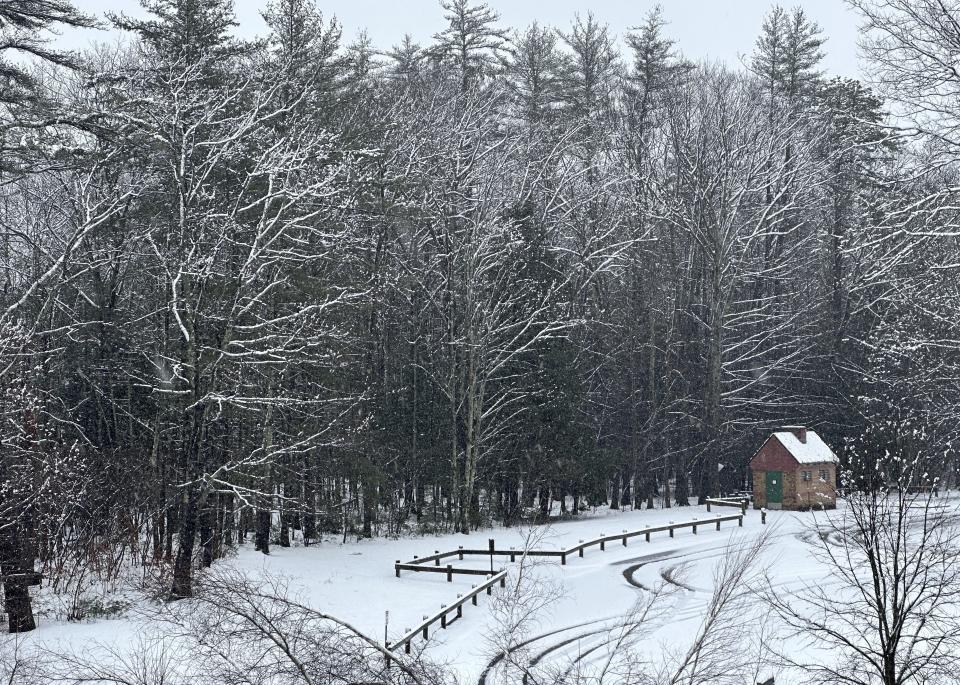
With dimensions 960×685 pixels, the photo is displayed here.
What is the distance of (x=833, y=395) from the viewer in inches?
1796

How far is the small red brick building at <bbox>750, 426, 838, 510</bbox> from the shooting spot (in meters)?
39.4

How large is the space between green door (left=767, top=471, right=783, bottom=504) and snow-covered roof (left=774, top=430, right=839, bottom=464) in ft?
3.57

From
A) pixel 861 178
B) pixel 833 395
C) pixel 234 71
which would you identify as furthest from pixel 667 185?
pixel 234 71

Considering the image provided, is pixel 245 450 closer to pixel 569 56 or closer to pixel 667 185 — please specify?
pixel 667 185

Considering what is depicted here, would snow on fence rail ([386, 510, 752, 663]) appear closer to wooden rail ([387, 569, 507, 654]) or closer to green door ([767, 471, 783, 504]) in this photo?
wooden rail ([387, 569, 507, 654])

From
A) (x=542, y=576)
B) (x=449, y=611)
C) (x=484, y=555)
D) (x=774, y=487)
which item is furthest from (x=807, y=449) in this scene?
(x=449, y=611)

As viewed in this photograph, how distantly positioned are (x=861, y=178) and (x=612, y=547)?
2367 centimetres

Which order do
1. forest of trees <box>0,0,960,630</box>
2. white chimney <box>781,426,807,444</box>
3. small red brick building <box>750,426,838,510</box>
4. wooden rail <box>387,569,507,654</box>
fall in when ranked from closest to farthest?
1. wooden rail <box>387,569,507,654</box>
2. forest of trees <box>0,0,960,630</box>
3. small red brick building <box>750,426,838,510</box>
4. white chimney <box>781,426,807,444</box>

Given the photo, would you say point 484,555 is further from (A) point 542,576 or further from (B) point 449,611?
(B) point 449,611

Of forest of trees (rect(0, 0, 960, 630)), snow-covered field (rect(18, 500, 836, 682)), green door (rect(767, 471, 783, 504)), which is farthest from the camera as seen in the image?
green door (rect(767, 471, 783, 504))

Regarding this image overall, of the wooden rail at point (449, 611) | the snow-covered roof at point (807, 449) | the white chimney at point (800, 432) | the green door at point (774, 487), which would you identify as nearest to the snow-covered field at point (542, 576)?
the wooden rail at point (449, 611)

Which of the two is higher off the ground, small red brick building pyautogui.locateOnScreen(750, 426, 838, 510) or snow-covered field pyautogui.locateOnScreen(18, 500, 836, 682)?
small red brick building pyautogui.locateOnScreen(750, 426, 838, 510)

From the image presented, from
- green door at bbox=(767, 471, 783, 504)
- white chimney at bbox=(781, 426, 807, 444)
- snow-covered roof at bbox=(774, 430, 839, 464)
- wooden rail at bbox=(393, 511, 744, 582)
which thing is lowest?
wooden rail at bbox=(393, 511, 744, 582)

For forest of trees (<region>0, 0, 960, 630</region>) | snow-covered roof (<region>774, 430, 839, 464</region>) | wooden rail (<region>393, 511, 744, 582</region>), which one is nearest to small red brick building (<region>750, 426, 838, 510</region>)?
snow-covered roof (<region>774, 430, 839, 464</region>)
